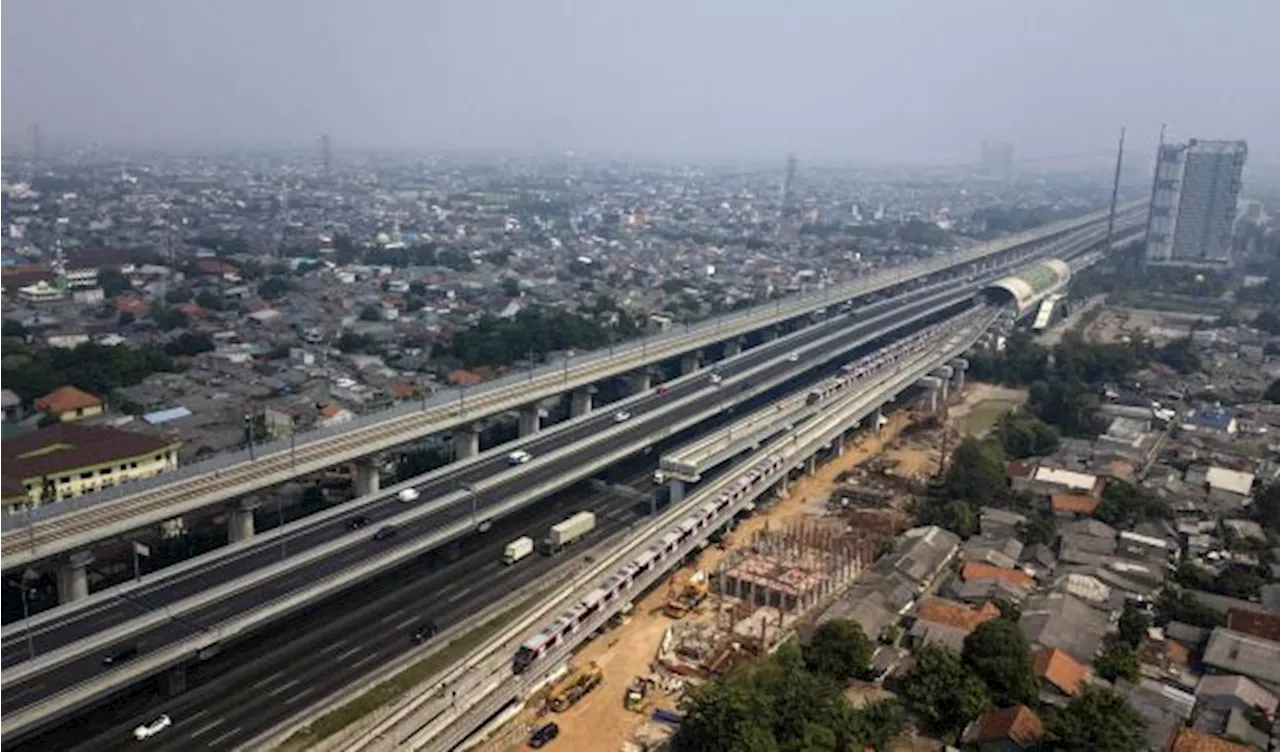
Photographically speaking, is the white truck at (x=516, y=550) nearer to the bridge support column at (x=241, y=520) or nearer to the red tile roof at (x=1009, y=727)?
the bridge support column at (x=241, y=520)

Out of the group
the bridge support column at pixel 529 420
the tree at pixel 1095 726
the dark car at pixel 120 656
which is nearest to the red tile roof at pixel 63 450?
the dark car at pixel 120 656

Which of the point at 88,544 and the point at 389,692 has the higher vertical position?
the point at 88,544

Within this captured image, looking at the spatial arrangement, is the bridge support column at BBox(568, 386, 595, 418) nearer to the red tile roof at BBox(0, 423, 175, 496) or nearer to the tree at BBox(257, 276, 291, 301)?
the red tile roof at BBox(0, 423, 175, 496)

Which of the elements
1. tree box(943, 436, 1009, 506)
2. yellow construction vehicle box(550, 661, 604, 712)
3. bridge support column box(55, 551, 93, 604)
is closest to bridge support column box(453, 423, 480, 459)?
yellow construction vehicle box(550, 661, 604, 712)

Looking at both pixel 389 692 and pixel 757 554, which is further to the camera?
pixel 757 554

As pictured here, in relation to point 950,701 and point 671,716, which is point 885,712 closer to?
point 950,701

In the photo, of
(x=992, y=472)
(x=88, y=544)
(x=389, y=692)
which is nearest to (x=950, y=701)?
(x=389, y=692)
